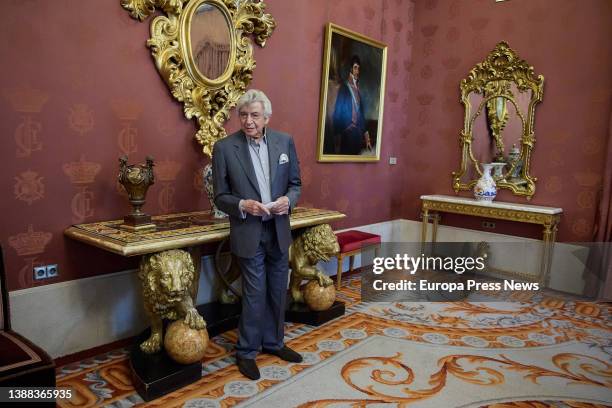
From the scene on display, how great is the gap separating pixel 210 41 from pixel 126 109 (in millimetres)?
861

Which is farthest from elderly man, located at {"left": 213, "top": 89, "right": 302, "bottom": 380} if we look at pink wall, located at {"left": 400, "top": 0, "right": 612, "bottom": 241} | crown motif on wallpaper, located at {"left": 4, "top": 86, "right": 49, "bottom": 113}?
pink wall, located at {"left": 400, "top": 0, "right": 612, "bottom": 241}

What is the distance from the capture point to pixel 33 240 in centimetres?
277

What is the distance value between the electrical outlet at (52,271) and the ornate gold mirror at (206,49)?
133 centimetres

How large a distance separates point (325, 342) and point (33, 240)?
2.04 metres

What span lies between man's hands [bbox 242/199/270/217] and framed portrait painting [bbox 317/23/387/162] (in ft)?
7.15

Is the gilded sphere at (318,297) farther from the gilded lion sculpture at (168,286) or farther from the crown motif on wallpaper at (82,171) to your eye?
the crown motif on wallpaper at (82,171)

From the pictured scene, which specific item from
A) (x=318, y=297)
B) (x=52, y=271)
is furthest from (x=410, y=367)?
(x=52, y=271)

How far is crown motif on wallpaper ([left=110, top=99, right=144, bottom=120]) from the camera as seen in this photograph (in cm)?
306

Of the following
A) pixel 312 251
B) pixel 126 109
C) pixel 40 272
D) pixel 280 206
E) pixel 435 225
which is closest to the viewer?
pixel 280 206

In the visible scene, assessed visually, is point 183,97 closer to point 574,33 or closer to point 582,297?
point 574,33

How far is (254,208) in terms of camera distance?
2.61m

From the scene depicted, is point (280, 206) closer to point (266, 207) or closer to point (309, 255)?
point (266, 207)

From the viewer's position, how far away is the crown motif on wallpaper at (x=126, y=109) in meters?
3.06

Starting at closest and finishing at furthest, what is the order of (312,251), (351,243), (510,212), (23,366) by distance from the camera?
(23,366)
(312,251)
(351,243)
(510,212)
